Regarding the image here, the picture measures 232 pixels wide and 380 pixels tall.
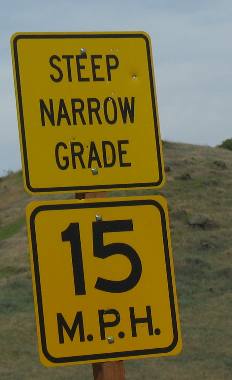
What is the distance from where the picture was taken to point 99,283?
4.30 meters

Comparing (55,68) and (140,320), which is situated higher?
(55,68)

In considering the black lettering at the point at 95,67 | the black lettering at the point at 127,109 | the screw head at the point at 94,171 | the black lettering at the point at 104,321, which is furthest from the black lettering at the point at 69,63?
the black lettering at the point at 104,321

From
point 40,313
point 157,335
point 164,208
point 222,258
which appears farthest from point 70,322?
point 222,258

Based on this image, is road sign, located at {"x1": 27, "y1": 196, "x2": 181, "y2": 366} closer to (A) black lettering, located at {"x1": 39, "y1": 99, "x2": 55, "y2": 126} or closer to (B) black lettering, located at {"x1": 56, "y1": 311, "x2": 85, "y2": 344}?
(B) black lettering, located at {"x1": 56, "y1": 311, "x2": 85, "y2": 344}

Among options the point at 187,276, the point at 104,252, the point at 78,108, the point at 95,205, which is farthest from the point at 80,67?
the point at 187,276

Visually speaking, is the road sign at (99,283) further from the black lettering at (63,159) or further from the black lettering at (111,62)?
the black lettering at (111,62)

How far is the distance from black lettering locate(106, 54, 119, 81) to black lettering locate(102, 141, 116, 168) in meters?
0.33

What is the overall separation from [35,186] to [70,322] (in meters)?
0.65

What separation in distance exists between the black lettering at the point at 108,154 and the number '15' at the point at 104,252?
277 millimetres

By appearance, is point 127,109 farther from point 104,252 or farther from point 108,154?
point 104,252

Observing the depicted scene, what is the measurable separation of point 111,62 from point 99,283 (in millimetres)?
1079

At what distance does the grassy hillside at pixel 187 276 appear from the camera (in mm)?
20953

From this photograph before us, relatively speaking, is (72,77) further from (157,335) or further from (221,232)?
(221,232)

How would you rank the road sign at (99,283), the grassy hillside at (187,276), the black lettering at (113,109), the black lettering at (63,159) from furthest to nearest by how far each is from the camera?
the grassy hillside at (187,276) < the black lettering at (113,109) < the black lettering at (63,159) < the road sign at (99,283)
